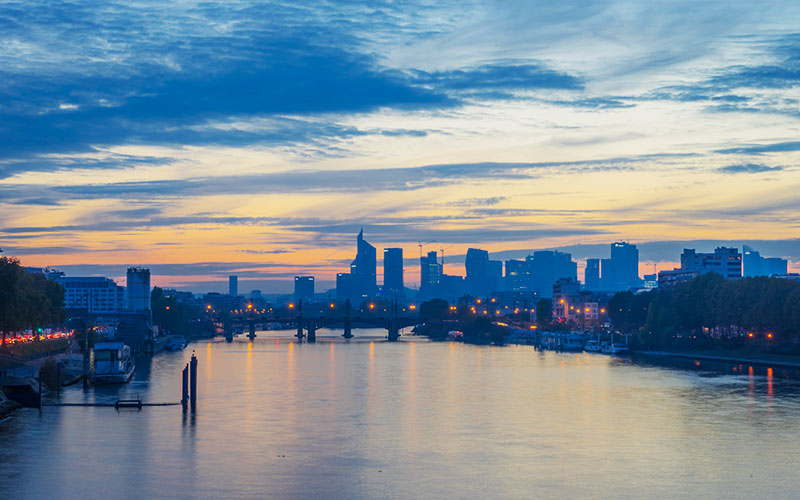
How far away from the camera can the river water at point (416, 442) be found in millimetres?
46000

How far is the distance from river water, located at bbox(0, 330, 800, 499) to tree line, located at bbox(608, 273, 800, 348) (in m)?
33.5

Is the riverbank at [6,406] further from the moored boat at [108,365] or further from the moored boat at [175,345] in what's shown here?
the moored boat at [175,345]

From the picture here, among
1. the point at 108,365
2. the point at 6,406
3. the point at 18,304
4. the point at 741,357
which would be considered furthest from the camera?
the point at 741,357

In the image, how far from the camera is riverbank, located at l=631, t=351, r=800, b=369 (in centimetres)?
12850

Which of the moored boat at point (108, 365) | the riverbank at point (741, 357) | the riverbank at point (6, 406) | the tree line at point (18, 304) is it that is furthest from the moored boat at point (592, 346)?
the riverbank at point (6, 406)

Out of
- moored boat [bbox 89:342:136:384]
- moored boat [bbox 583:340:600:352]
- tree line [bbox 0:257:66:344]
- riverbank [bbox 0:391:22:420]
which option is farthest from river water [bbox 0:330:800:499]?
moored boat [bbox 583:340:600:352]

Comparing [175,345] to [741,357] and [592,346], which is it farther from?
[741,357]

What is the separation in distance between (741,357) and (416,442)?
91.9 m

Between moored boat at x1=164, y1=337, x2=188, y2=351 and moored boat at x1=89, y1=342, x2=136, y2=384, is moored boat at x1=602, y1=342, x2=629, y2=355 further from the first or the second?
moored boat at x1=89, y1=342, x2=136, y2=384

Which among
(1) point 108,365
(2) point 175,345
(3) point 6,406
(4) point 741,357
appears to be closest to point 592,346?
(4) point 741,357

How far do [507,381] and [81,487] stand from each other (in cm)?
6708

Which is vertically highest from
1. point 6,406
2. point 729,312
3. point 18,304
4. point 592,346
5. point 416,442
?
point 18,304

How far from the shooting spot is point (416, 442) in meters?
60.0

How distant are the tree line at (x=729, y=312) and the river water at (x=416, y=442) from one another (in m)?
33.5
